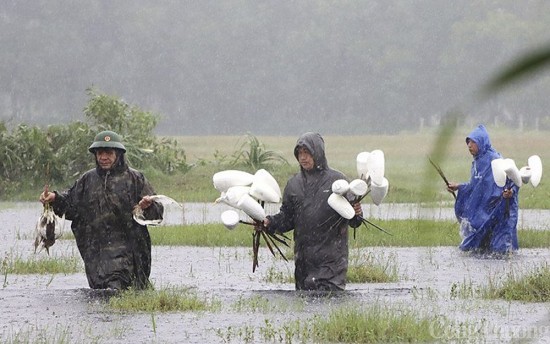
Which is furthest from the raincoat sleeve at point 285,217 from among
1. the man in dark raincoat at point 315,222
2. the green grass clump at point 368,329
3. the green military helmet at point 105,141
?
the green grass clump at point 368,329

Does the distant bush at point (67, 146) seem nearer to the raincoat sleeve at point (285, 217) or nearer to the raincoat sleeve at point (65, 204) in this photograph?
the raincoat sleeve at point (65, 204)

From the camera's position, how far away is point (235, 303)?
11008 millimetres

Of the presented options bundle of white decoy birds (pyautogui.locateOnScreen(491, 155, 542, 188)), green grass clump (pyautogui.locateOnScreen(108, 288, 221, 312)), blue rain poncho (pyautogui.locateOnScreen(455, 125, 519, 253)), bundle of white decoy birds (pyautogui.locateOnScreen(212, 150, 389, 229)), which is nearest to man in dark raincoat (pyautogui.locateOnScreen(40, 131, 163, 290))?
green grass clump (pyautogui.locateOnScreen(108, 288, 221, 312))

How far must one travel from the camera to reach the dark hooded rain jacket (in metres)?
11.4

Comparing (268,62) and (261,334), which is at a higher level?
(268,62)

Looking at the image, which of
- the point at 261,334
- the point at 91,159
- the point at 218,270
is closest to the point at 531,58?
the point at 261,334

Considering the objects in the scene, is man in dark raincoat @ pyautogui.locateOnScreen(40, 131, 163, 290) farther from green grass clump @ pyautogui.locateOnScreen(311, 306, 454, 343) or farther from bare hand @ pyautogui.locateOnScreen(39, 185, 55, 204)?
green grass clump @ pyautogui.locateOnScreen(311, 306, 454, 343)

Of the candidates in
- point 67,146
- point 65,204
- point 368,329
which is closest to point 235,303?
point 65,204

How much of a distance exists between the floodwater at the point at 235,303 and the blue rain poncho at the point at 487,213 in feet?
1.16

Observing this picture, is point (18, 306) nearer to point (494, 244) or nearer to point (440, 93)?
point (494, 244)

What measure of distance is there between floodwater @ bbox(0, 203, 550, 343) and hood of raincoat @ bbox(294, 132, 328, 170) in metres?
1.07

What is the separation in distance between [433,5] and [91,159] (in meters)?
31.0

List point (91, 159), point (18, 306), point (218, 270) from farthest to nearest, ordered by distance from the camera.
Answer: point (91, 159) → point (218, 270) → point (18, 306)

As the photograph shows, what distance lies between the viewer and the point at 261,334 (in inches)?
365
